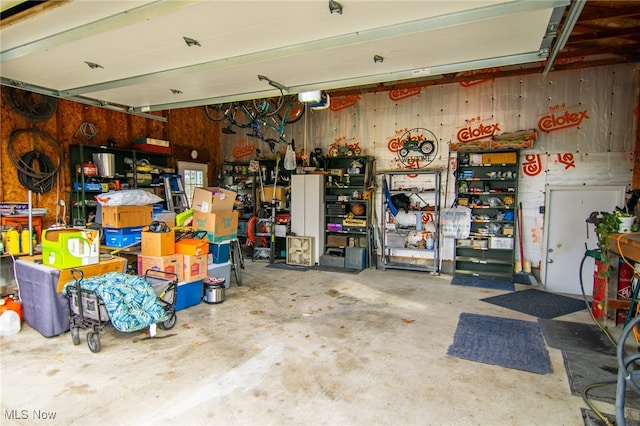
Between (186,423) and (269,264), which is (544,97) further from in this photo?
(186,423)

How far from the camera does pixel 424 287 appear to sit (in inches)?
222

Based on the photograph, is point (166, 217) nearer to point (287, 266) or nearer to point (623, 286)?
point (287, 266)

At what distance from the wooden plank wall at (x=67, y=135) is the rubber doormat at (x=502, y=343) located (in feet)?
20.0

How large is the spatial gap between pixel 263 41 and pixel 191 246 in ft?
8.52

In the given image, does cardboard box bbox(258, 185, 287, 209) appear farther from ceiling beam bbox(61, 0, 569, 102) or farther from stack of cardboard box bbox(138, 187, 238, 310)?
ceiling beam bbox(61, 0, 569, 102)

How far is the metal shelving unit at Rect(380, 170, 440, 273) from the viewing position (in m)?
6.62

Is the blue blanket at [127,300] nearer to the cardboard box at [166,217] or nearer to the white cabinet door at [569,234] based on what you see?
the cardboard box at [166,217]

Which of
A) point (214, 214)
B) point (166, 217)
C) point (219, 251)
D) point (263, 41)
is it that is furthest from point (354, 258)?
point (263, 41)

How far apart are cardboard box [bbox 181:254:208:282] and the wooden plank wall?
2.81 m

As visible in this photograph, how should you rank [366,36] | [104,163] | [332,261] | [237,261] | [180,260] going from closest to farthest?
[366,36]
[180,260]
[237,261]
[104,163]
[332,261]

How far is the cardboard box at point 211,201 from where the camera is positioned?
5312mm

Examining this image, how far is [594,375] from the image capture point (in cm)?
291

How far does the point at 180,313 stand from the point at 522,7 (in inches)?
172

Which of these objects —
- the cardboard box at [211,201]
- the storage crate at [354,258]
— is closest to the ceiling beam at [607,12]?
the storage crate at [354,258]
